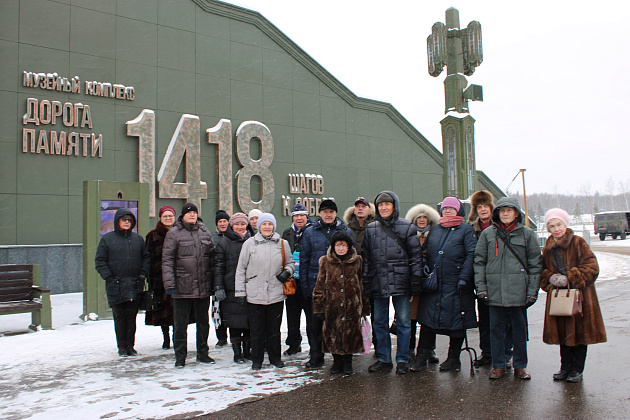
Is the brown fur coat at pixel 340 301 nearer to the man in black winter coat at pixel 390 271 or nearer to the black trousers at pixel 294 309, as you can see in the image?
the man in black winter coat at pixel 390 271

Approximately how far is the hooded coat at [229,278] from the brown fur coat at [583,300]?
3394mm

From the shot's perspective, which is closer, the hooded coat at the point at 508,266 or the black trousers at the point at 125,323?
the hooded coat at the point at 508,266

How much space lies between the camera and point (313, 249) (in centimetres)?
629

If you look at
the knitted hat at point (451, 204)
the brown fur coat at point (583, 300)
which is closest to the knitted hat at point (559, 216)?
the brown fur coat at point (583, 300)

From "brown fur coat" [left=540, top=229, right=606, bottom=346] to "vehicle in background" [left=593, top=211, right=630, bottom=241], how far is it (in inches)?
1732

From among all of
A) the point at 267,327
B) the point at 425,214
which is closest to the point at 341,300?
the point at 267,327

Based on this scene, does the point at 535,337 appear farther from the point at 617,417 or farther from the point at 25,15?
the point at 25,15

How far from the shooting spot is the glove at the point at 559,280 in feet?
16.9

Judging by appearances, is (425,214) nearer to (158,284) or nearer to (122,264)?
(158,284)

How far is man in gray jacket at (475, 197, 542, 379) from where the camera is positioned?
5.36 meters

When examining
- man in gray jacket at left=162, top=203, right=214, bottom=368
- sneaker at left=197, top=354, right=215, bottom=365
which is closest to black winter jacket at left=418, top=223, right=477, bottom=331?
sneaker at left=197, top=354, right=215, bottom=365

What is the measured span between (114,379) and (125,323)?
140 centimetres

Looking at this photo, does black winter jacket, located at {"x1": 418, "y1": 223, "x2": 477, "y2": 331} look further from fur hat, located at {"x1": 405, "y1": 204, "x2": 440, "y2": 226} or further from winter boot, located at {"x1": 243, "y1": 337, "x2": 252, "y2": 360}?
winter boot, located at {"x1": 243, "y1": 337, "x2": 252, "y2": 360}

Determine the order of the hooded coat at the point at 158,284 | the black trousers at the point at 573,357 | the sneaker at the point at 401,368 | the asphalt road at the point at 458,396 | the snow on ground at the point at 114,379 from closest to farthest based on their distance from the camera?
the asphalt road at the point at 458,396 < the snow on ground at the point at 114,379 < the black trousers at the point at 573,357 < the sneaker at the point at 401,368 < the hooded coat at the point at 158,284
